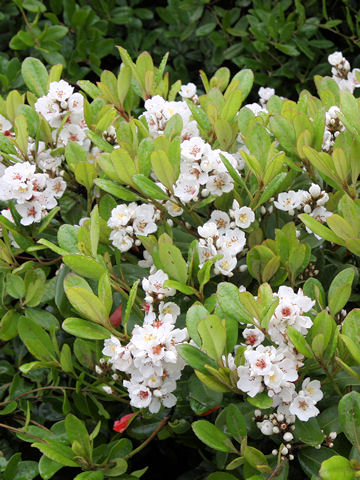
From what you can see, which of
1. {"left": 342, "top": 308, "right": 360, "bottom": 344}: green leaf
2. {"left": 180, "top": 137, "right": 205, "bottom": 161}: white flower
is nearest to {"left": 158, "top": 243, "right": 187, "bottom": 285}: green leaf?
{"left": 180, "top": 137, "right": 205, "bottom": 161}: white flower

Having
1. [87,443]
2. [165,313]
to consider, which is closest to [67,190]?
[165,313]

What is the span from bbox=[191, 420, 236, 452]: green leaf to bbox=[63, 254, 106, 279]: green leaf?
33cm

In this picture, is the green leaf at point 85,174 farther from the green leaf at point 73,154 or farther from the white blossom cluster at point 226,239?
the white blossom cluster at point 226,239

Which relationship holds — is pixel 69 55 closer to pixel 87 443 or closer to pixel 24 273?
pixel 24 273

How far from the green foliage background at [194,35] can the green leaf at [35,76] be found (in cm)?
82

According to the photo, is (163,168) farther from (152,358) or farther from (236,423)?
(236,423)

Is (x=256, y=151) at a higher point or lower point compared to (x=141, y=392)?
higher

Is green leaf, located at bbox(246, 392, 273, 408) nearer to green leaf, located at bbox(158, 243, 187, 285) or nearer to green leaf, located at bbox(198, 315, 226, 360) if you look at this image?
green leaf, located at bbox(198, 315, 226, 360)

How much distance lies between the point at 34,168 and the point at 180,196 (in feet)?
1.11

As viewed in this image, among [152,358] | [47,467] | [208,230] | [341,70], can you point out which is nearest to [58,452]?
[47,467]

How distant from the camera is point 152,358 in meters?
1.12

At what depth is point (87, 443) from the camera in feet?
4.21

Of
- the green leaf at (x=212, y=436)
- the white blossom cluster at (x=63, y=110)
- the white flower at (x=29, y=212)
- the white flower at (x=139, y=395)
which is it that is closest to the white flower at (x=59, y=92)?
the white blossom cluster at (x=63, y=110)

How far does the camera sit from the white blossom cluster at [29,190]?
4.56 ft
